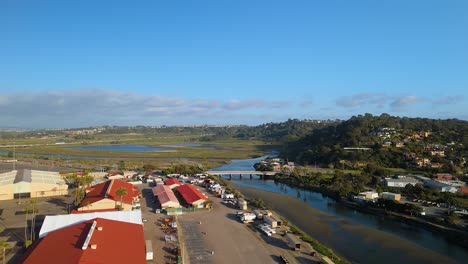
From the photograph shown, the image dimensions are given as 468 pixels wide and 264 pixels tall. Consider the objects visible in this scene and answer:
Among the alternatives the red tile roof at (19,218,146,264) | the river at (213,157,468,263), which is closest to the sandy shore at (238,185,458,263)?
the river at (213,157,468,263)

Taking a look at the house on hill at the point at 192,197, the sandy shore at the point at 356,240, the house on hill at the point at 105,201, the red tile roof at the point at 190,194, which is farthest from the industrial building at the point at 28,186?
the sandy shore at the point at 356,240

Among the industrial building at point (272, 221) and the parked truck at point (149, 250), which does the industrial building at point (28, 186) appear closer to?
the parked truck at point (149, 250)

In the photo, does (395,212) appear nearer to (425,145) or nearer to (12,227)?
(12,227)

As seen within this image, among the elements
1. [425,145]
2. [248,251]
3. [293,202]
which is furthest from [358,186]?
[425,145]

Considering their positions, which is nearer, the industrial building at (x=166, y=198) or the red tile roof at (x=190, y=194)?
the industrial building at (x=166, y=198)

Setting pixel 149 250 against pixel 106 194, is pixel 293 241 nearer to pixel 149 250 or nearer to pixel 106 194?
pixel 149 250

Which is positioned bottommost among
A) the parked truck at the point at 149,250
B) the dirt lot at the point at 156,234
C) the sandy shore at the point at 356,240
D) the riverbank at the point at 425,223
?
the sandy shore at the point at 356,240
